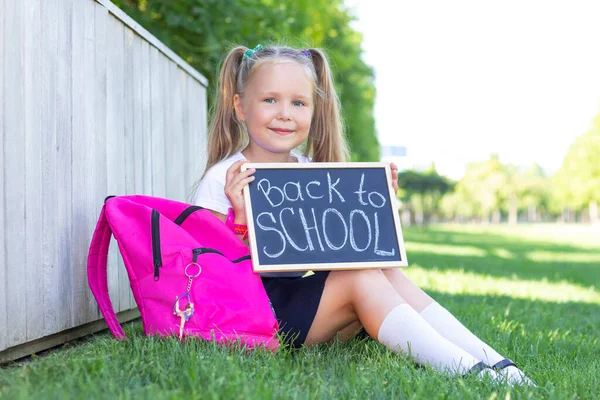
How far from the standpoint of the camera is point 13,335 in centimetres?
262

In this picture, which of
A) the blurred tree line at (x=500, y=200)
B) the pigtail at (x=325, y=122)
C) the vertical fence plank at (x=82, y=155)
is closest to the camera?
the vertical fence plank at (x=82, y=155)

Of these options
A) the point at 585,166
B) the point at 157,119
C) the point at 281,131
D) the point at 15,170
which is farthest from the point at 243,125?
the point at 585,166

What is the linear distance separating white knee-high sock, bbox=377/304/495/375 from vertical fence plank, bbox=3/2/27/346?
4.43 ft

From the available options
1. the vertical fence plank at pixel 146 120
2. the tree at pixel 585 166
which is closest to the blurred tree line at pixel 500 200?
the tree at pixel 585 166

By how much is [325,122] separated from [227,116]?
509 mm

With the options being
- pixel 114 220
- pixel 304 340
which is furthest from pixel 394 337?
pixel 114 220

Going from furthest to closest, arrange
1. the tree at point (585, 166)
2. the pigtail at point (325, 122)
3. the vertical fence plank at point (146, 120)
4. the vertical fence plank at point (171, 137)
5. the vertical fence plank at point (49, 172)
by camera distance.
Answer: the tree at point (585, 166) → the vertical fence plank at point (171, 137) → the vertical fence plank at point (146, 120) → the pigtail at point (325, 122) → the vertical fence plank at point (49, 172)

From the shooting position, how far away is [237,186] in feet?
9.87

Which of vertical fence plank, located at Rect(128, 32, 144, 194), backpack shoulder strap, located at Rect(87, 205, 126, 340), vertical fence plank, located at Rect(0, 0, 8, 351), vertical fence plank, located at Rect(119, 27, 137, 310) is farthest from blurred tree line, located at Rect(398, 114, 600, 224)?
vertical fence plank, located at Rect(0, 0, 8, 351)

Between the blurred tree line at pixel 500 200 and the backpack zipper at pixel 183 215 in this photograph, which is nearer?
the backpack zipper at pixel 183 215

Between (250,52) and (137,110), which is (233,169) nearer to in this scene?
(250,52)

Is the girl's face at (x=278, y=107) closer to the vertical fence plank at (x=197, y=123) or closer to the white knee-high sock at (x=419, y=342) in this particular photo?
the white knee-high sock at (x=419, y=342)

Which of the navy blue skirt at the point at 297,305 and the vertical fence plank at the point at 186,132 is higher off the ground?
the vertical fence plank at the point at 186,132

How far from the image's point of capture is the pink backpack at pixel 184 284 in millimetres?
2736
